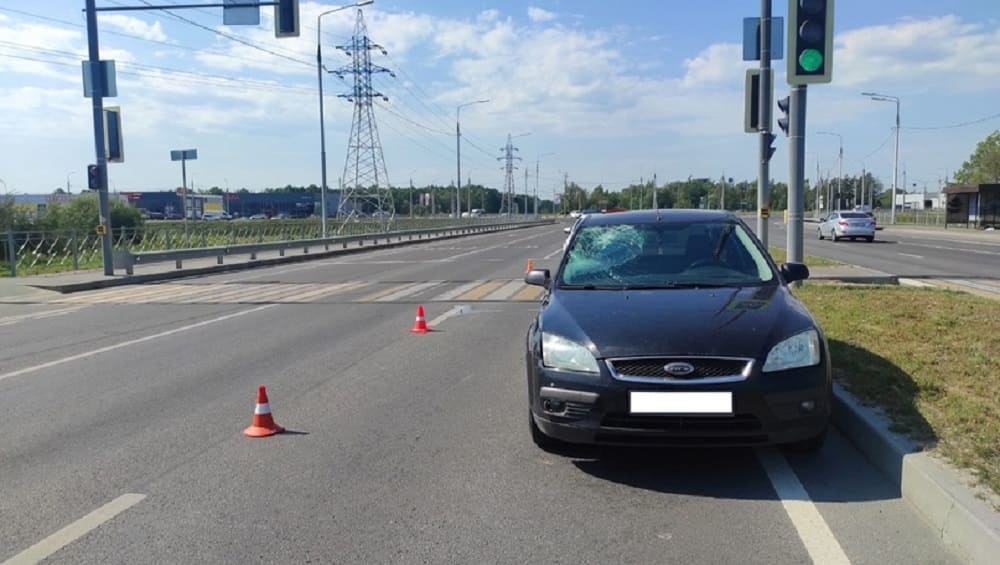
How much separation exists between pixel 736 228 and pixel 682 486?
2.68m

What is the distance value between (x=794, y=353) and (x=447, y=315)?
853cm

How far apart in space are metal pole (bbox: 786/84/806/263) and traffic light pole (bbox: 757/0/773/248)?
138 centimetres

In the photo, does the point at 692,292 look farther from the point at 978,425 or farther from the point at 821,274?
the point at 821,274

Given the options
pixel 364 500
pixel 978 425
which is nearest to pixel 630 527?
pixel 364 500

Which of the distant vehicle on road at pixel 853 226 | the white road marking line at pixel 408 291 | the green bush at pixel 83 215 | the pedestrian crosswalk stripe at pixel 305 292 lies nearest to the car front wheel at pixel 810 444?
the pedestrian crosswalk stripe at pixel 305 292

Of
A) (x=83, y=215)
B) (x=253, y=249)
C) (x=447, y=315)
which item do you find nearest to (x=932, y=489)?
(x=447, y=315)

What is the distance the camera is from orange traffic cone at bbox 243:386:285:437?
5832mm

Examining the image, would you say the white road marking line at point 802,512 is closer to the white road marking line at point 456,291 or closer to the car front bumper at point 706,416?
the car front bumper at point 706,416

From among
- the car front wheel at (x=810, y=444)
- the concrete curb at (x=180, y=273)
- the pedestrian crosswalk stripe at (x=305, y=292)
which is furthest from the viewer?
the concrete curb at (x=180, y=273)

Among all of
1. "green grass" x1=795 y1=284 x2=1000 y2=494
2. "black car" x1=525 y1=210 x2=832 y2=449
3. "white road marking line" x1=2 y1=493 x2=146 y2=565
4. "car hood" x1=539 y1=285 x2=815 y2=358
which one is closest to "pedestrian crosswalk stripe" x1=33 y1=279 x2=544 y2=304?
"green grass" x1=795 y1=284 x2=1000 y2=494

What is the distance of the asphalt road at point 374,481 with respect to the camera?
3818 mm

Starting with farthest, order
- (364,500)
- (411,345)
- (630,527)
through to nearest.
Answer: (411,345) < (364,500) < (630,527)

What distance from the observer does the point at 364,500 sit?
4457 millimetres

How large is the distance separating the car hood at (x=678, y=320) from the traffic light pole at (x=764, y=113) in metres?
9.67
